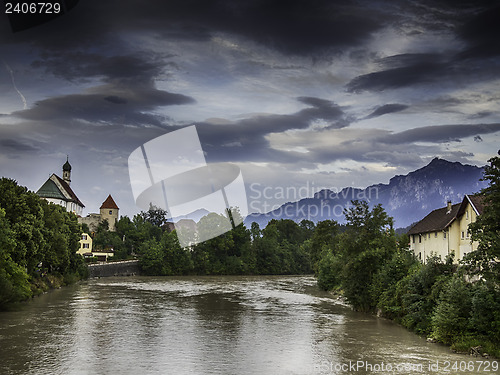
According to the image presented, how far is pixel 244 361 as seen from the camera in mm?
21500

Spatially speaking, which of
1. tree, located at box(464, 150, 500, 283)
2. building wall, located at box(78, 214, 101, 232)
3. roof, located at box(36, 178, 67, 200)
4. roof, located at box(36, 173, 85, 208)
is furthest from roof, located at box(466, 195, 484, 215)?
building wall, located at box(78, 214, 101, 232)

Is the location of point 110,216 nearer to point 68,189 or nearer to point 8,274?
point 68,189

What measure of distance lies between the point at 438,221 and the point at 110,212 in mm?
101473

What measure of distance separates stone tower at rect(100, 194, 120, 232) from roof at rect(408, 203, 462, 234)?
9568 cm

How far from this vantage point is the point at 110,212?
128 m

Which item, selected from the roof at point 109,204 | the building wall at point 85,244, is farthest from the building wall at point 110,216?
the building wall at point 85,244

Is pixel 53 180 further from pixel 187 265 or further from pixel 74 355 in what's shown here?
pixel 74 355

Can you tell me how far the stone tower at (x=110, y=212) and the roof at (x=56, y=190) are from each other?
865 centimetres

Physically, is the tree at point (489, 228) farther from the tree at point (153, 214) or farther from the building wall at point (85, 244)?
the tree at point (153, 214)

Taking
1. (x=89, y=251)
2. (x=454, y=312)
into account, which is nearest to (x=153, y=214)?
(x=89, y=251)

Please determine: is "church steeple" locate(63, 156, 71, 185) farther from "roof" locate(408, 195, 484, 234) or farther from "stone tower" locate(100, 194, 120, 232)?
"roof" locate(408, 195, 484, 234)

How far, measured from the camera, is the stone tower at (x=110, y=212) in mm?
127375

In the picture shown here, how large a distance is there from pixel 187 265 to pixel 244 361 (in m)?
84.8

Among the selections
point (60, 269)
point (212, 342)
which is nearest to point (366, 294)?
point (212, 342)
